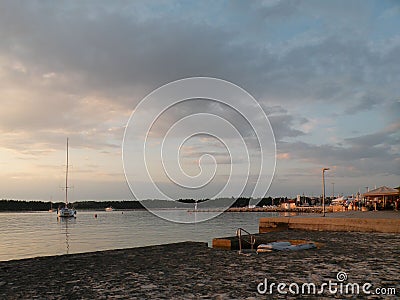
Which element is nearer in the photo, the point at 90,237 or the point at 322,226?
the point at 322,226

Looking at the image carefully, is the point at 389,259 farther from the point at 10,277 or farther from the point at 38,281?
the point at 10,277

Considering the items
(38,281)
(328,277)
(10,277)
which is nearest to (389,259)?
(328,277)

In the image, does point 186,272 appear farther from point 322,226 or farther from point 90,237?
point 90,237

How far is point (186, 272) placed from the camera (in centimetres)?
905
